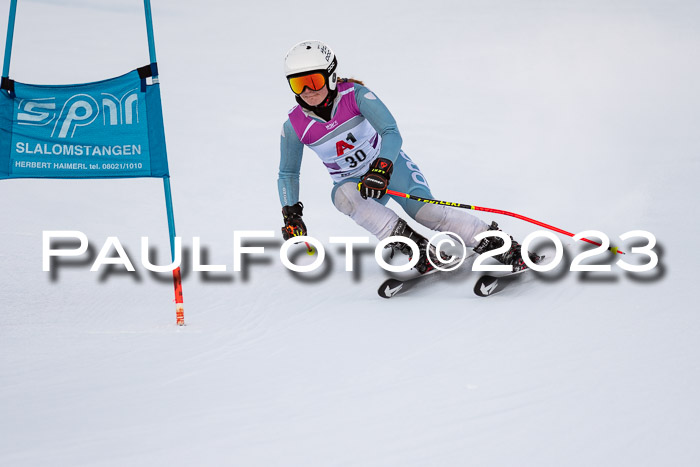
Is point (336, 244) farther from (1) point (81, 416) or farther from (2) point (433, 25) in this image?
(2) point (433, 25)

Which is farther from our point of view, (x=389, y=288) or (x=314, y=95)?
(x=389, y=288)

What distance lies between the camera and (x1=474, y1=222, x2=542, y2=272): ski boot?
445cm

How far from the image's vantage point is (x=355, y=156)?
15.2 feet

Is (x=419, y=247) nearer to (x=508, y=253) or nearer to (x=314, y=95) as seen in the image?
(x=508, y=253)

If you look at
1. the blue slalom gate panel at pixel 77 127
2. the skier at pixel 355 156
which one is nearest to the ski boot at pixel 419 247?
the skier at pixel 355 156

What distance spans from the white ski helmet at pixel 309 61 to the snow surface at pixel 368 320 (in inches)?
53.0

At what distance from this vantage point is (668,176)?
670 cm

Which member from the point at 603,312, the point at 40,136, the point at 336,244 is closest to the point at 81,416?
the point at 40,136

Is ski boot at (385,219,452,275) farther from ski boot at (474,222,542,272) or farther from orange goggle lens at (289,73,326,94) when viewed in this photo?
orange goggle lens at (289,73,326,94)

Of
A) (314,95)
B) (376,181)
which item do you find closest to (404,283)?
(376,181)

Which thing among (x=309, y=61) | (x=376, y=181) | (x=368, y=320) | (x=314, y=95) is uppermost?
(x=309, y=61)

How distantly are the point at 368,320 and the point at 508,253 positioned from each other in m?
0.99

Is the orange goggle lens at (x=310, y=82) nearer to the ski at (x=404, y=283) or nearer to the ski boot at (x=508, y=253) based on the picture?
the ski at (x=404, y=283)

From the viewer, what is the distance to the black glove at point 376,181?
414 centimetres
